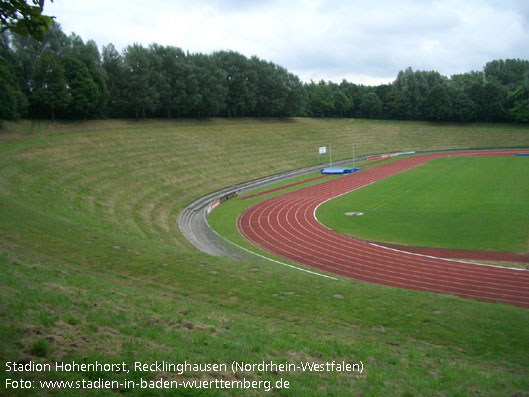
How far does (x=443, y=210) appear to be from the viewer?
37.2 m

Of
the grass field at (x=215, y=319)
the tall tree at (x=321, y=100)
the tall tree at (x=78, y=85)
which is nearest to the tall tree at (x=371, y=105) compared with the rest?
the tall tree at (x=321, y=100)

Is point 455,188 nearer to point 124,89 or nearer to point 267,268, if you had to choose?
point 267,268

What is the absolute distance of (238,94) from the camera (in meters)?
87.8

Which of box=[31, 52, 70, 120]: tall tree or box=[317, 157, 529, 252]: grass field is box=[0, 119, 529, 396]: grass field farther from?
box=[31, 52, 70, 120]: tall tree

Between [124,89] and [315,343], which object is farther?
[124,89]

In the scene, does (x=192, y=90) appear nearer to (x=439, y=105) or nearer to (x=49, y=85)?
(x=49, y=85)

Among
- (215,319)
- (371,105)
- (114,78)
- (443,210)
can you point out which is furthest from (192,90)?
(215,319)

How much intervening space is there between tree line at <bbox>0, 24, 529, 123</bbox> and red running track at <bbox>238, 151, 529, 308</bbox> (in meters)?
33.9

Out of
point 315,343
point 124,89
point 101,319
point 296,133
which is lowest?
point 315,343

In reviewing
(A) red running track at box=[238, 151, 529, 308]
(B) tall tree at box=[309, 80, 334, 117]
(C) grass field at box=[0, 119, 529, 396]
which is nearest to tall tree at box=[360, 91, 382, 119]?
(B) tall tree at box=[309, 80, 334, 117]

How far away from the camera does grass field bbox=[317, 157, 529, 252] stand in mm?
28719

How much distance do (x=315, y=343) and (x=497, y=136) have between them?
329 feet

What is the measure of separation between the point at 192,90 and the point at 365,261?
58124 mm

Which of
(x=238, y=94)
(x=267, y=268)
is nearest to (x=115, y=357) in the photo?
(x=267, y=268)
